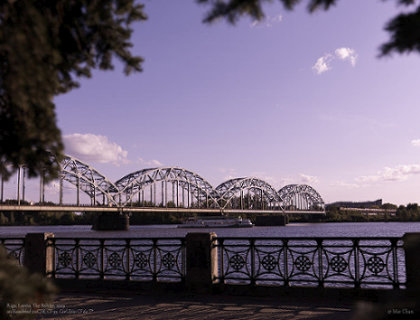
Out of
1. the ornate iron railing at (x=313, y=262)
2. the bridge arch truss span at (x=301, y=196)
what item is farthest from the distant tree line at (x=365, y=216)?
the ornate iron railing at (x=313, y=262)

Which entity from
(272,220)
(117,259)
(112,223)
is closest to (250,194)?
(272,220)

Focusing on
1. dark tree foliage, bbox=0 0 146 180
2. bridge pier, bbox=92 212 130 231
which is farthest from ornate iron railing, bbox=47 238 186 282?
bridge pier, bbox=92 212 130 231

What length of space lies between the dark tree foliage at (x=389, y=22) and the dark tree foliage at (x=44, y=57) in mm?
1036

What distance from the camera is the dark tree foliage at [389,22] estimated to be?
260 centimetres

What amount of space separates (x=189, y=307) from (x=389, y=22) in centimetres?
545

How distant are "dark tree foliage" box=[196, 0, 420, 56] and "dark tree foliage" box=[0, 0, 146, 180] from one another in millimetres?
1036

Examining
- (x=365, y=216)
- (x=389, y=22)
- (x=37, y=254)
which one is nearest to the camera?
(x=389, y=22)

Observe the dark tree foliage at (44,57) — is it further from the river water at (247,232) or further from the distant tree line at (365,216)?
the distant tree line at (365,216)

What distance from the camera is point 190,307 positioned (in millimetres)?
6703

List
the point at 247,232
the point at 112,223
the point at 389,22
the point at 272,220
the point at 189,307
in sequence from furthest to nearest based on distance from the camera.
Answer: the point at 272,220 < the point at 112,223 < the point at 247,232 < the point at 189,307 < the point at 389,22

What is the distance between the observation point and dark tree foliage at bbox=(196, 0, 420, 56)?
8.53 feet

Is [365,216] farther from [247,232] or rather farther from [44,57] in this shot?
[44,57]

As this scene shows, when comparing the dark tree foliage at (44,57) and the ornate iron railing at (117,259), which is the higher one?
the dark tree foliage at (44,57)

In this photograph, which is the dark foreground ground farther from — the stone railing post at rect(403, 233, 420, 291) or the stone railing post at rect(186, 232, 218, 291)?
the stone railing post at rect(403, 233, 420, 291)
